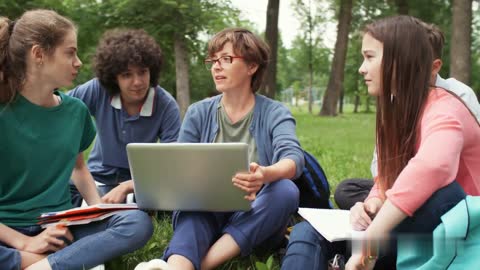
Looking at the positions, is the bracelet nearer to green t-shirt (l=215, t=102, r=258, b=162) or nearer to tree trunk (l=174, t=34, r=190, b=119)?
green t-shirt (l=215, t=102, r=258, b=162)

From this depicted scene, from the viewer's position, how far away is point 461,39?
8398 mm

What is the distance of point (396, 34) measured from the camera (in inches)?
74.4

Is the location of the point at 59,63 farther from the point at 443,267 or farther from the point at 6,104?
the point at 443,267

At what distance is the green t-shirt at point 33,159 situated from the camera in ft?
7.47

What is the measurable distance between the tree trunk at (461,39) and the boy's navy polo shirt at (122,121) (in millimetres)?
6292

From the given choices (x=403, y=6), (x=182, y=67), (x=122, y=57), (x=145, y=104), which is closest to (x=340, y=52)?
(x=403, y=6)

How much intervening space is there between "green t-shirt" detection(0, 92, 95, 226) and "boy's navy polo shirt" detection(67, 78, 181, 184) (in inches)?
34.7

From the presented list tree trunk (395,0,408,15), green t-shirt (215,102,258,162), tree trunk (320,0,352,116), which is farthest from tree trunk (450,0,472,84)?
tree trunk (320,0,352,116)

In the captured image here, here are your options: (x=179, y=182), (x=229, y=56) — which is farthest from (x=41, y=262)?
(x=229, y=56)

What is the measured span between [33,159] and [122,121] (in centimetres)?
105

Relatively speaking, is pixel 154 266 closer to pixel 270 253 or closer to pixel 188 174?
pixel 188 174

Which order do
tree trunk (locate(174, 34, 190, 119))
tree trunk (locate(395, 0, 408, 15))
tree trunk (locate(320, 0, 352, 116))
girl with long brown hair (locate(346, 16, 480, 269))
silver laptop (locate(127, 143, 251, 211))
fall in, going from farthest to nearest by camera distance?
tree trunk (locate(320, 0, 352, 116)), tree trunk (locate(395, 0, 408, 15)), tree trunk (locate(174, 34, 190, 119)), silver laptop (locate(127, 143, 251, 211)), girl with long brown hair (locate(346, 16, 480, 269))

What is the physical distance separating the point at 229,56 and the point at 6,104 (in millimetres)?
1014

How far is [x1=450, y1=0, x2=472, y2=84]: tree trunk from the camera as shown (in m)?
8.26
